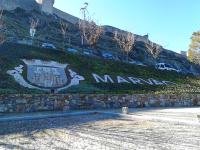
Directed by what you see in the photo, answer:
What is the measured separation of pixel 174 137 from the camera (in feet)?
41.2

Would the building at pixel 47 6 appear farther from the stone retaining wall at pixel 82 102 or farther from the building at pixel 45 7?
the stone retaining wall at pixel 82 102

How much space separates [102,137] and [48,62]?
53.1ft

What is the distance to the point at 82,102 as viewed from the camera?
2150 cm

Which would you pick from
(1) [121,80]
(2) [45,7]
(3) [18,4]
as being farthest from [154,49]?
(3) [18,4]

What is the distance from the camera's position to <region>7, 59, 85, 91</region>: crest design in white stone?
23.5 meters

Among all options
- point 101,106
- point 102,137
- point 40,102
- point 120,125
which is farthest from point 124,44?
point 102,137

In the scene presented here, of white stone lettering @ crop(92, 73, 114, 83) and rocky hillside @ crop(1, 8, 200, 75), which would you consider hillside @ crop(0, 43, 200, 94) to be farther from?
rocky hillside @ crop(1, 8, 200, 75)

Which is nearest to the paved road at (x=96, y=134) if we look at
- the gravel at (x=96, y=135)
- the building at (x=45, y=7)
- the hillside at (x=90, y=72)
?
the gravel at (x=96, y=135)

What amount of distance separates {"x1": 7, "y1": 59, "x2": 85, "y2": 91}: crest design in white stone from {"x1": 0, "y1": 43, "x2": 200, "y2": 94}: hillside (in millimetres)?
523

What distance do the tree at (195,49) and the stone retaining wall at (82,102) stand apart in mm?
31417

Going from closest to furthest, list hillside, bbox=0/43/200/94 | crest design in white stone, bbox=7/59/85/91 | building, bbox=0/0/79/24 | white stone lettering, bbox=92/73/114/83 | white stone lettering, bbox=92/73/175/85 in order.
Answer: crest design in white stone, bbox=7/59/85/91
hillside, bbox=0/43/200/94
white stone lettering, bbox=92/73/114/83
white stone lettering, bbox=92/73/175/85
building, bbox=0/0/79/24

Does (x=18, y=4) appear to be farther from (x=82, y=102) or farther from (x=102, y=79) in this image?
(x=82, y=102)

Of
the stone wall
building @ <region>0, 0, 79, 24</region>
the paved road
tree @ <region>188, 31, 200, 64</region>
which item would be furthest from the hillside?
building @ <region>0, 0, 79, 24</region>

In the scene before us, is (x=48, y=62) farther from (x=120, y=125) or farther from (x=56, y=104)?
(x=120, y=125)
